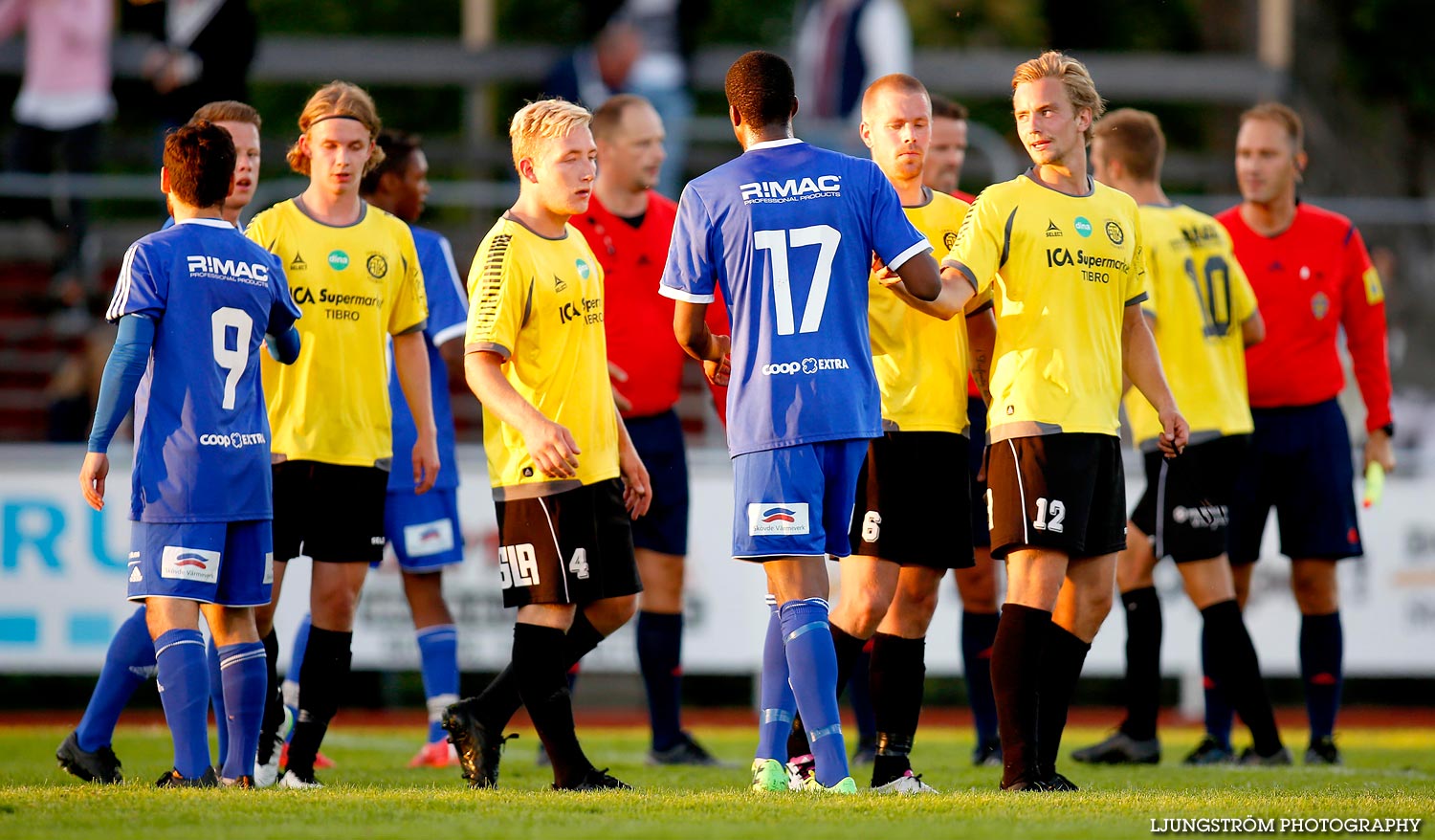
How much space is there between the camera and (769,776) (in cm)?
582

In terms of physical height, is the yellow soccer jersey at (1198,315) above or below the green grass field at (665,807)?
above

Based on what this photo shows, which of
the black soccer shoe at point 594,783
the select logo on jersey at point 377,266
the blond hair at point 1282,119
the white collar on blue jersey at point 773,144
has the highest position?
the blond hair at point 1282,119

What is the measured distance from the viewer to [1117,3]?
71.8 ft

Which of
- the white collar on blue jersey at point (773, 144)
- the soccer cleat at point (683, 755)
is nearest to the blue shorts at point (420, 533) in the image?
the soccer cleat at point (683, 755)

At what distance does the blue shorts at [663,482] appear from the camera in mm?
7906

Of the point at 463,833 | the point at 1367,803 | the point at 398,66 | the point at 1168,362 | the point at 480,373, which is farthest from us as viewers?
the point at 398,66

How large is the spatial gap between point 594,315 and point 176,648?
1.82 meters

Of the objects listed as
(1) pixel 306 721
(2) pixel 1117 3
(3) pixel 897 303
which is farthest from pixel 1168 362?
(2) pixel 1117 3

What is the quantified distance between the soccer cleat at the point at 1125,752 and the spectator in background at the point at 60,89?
28.4 ft

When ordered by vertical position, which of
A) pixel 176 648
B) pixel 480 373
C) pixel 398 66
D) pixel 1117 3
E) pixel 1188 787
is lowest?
pixel 1188 787

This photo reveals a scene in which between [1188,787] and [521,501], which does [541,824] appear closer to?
[521,501]

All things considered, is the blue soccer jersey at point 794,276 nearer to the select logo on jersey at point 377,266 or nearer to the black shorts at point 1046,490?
the black shorts at point 1046,490

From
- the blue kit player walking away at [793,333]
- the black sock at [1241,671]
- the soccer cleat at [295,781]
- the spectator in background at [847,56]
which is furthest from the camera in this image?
the spectator in background at [847,56]

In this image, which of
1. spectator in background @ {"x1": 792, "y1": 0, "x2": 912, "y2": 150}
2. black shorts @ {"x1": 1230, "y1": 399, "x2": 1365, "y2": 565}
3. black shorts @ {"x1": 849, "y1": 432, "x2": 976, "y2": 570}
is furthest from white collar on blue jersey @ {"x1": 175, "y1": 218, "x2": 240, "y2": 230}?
spectator in background @ {"x1": 792, "y1": 0, "x2": 912, "y2": 150}
